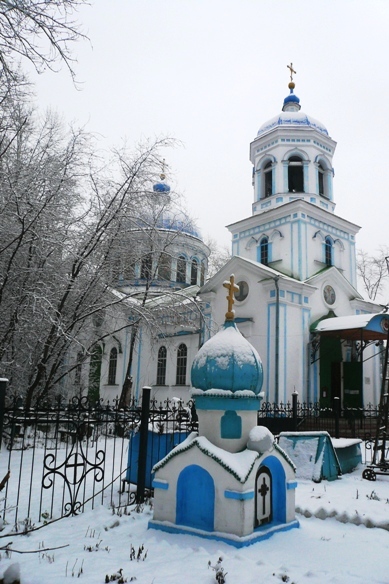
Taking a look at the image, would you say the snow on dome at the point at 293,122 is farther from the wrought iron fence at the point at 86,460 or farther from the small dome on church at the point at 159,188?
the wrought iron fence at the point at 86,460

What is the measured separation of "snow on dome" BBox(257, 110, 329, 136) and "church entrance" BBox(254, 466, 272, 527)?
56.3ft

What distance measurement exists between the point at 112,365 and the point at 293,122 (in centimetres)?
1422

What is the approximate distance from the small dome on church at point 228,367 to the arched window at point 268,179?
15.7 m

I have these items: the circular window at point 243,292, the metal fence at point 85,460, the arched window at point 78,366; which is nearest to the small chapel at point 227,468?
the metal fence at point 85,460

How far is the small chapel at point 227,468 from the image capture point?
14.9 feet

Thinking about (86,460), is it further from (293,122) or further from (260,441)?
(293,122)

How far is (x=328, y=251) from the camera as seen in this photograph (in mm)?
19344

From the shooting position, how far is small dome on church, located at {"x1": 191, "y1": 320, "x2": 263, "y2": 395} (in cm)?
506

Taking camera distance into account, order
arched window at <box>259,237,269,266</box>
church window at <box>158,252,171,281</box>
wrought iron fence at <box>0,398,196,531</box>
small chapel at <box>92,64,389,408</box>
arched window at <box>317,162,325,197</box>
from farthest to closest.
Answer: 1. arched window at <box>317,162,325,197</box>
2. arched window at <box>259,237,269,266</box>
3. small chapel at <box>92,64,389,408</box>
4. church window at <box>158,252,171,281</box>
5. wrought iron fence at <box>0,398,196,531</box>

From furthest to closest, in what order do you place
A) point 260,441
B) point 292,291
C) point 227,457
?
point 292,291, point 260,441, point 227,457

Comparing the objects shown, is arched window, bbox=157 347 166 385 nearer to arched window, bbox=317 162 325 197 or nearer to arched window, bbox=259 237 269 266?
arched window, bbox=259 237 269 266

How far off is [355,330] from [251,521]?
1188cm

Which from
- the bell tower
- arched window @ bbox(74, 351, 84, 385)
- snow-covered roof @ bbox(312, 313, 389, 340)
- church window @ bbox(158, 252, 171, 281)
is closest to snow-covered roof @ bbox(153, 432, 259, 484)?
arched window @ bbox(74, 351, 84, 385)

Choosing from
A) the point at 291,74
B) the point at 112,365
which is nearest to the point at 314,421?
the point at 112,365
